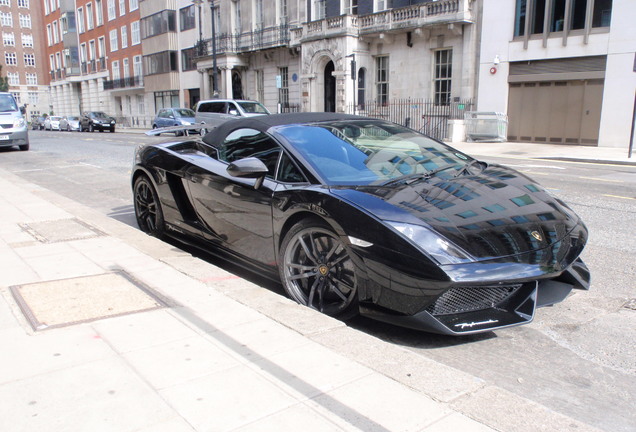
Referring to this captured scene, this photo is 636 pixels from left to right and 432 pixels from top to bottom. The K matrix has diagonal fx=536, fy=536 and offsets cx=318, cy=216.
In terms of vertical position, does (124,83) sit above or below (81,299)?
above

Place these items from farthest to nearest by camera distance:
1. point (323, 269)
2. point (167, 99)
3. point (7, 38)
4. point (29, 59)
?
1. point (29, 59)
2. point (7, 38)
3. point (167, 99)
4. point (323, 269)

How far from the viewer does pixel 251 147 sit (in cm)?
474

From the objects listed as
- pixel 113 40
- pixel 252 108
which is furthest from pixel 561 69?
pixel 113 40

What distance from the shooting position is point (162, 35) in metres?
46.3

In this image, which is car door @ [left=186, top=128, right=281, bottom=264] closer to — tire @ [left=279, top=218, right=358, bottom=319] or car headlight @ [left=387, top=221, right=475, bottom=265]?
tire @ [left=279, top=218, right=358, bottom=319]

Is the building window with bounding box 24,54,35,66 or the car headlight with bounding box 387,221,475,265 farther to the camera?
the building window with bounding box 24,54,35,66

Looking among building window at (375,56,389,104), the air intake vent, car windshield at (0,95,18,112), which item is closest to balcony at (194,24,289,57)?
building window at (375,56,389,104)

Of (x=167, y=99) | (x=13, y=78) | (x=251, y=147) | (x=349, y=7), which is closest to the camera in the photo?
(x=251, y=147)

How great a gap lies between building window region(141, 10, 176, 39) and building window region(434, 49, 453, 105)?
28150 millimetres

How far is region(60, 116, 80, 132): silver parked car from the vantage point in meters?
43.9

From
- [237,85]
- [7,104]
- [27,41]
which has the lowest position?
[7,104]

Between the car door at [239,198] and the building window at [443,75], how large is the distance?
71.9ft

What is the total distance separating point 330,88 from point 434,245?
28.7 meters

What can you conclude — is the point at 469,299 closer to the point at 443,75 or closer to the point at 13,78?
the point at 443,75
